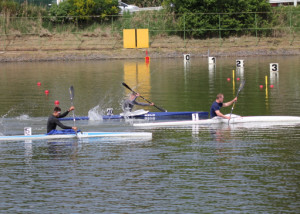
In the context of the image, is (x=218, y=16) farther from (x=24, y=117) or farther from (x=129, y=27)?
(x=24, y=117)

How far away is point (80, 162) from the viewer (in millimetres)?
19203

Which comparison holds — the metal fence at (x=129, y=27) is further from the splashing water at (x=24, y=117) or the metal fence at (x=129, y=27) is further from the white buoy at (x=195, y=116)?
the white buoy at (x=195, y=116)

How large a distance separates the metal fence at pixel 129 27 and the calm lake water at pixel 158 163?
103ft

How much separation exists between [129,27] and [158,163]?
171 feet

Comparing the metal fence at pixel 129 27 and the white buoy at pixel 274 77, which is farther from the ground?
the metal fence at pixel 129 27

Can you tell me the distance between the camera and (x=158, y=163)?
18.6 metres

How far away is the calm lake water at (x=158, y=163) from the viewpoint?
49.4 ft

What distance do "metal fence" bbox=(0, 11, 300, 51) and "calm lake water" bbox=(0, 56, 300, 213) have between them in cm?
3142

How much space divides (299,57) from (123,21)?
874 inches

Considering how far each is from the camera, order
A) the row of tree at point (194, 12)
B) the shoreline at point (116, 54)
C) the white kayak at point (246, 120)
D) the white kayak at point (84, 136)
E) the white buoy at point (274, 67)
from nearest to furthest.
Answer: the white kayak at point (84, 136), the white kayak at point (246, 120), the white buoy at point (274, 67), the shoreline at point (116, 54), the row of tree at point (194, 12)

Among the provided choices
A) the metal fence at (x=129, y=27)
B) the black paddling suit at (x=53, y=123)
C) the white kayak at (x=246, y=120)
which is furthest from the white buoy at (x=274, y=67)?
the black paddling suit at (x=53, y=123)

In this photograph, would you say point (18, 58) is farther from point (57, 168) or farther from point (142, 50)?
point (57, 168)

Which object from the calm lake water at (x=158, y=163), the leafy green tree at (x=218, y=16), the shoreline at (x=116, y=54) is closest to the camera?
the calm lake water at (x=158, y=163)

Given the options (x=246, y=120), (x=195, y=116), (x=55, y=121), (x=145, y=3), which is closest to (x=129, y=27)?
(x=145, y=3)
